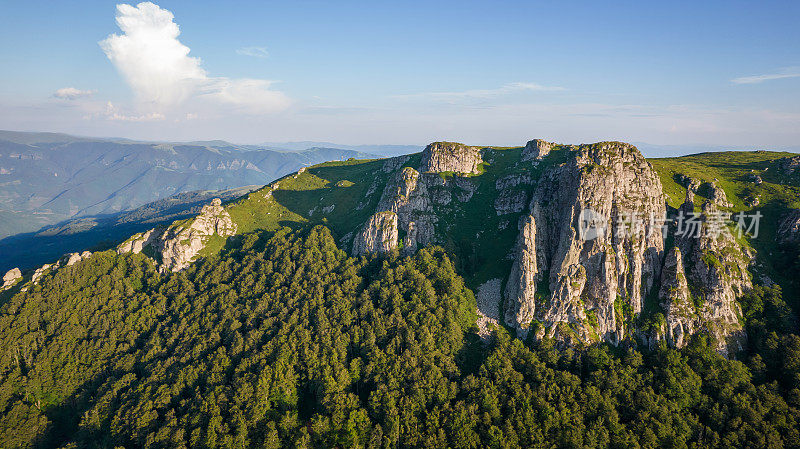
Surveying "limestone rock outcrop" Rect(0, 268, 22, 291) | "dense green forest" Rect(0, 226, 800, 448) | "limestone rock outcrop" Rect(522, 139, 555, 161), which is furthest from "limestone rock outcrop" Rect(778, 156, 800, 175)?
"limestone rock outcrop" Rect(0, 268, 22, 291)

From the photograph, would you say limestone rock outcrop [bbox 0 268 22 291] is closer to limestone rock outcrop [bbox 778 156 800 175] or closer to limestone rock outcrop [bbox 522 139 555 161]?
limestone rock outcrop [bbox 522 139 555 161]

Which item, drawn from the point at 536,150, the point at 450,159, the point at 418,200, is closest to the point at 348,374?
the point at 418,200

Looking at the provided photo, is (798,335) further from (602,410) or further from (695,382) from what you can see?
(602,410)

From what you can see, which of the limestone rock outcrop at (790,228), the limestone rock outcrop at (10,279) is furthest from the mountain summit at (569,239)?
the limestone rock outcrop at (10,279)

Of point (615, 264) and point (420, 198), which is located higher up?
point (420, 198)

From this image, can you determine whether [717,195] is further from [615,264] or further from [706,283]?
[615,264]

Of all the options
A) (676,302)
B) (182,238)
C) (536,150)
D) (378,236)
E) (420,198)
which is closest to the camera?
(676,302)

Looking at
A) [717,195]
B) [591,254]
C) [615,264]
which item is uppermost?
[717,195]
